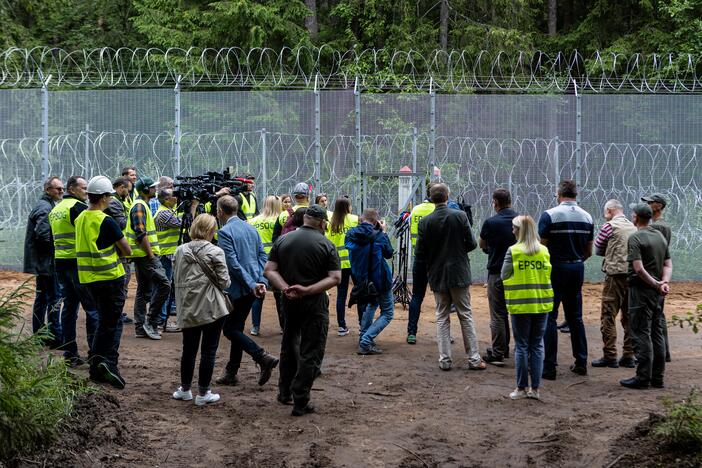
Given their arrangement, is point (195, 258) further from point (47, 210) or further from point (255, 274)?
point (47, 210)

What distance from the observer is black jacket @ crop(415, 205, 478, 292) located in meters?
8.60

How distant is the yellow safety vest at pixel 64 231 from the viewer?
8289mm

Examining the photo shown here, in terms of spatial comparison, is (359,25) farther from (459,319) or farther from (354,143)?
(459,319)

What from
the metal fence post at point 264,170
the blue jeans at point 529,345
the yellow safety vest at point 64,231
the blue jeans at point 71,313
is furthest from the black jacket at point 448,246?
the metal fence post at point 264,170

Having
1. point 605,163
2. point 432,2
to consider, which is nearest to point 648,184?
point 605,163

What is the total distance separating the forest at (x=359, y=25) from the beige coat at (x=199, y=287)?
14.8 metres

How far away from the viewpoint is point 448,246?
865cm

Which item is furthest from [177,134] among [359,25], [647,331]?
[359,25]

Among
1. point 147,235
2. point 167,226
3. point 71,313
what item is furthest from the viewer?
point 167,226

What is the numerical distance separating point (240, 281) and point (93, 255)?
49.4 inches

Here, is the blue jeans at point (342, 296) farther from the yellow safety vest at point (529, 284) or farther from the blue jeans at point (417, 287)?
the yellow safety vest at point (529, 284)

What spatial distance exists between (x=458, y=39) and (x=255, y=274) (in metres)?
16.0

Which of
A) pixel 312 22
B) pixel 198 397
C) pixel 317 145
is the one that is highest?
pixel 312 22

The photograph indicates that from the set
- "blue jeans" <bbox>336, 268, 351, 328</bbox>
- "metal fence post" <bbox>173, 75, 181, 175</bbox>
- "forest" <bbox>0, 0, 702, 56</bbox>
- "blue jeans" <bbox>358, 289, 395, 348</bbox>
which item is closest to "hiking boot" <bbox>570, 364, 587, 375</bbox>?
"blue jeans" <bbox>358, 289, 395, 348</bbox>
